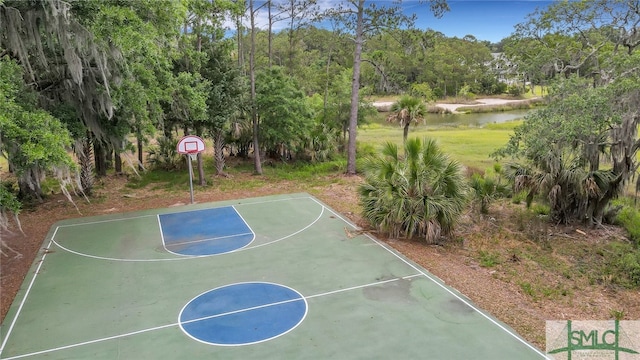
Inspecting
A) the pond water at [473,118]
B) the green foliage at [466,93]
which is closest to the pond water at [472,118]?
the pond water at [473,118]

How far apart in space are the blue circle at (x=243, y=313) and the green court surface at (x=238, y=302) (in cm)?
2

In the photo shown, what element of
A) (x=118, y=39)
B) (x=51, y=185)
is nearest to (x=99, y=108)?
(x=118, y=39)

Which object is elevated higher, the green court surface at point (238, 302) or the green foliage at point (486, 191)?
the green foliage at point (486, 191)

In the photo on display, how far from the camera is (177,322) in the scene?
6.41 meters

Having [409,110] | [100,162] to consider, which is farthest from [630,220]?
[100,162]

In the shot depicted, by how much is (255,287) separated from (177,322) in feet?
4.82

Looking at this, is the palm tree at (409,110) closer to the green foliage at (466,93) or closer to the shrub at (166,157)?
the shrub at (166,157)

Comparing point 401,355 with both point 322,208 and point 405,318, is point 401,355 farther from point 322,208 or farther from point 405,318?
point 322,208

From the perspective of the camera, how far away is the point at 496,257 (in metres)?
9.09

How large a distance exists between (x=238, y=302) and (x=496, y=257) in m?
5.43

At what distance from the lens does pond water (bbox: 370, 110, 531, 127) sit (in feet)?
122

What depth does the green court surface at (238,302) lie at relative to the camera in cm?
575

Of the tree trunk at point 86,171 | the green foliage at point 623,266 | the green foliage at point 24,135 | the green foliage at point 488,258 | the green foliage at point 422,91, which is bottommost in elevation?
the green foliage at point 623,266

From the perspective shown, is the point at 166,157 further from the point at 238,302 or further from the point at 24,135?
the point at 238,302
